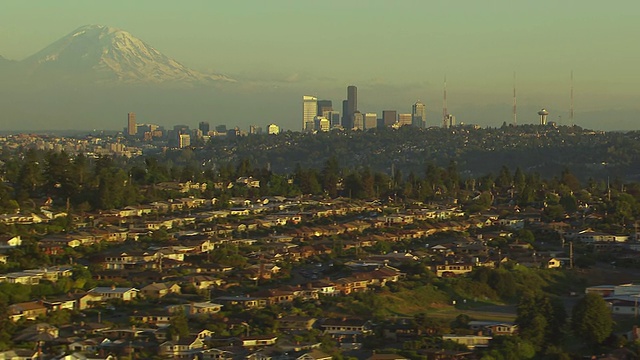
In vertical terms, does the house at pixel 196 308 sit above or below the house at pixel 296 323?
above

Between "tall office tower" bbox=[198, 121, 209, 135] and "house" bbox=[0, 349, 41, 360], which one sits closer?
"house" bbox=[0, 349, 41, 360]

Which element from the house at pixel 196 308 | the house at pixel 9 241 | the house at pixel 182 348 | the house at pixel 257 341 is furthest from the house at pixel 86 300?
the house at pixel 9 241

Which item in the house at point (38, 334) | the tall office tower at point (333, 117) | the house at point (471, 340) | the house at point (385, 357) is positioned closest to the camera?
the house at point (385, 357)

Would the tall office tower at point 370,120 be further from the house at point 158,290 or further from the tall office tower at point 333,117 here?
the house at point 158,290

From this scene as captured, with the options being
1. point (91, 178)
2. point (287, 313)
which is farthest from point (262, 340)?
point (91, 178)

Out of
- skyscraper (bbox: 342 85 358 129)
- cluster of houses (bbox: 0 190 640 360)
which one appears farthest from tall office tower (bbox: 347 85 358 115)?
cluster of houses (bbox: 0 190 640 360)

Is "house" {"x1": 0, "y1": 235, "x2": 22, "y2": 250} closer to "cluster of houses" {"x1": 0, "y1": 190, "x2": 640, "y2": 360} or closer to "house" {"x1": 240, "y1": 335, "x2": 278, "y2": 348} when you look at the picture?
"cluster of houses" {"x1": 0, "y1": 190, "x2": 640, "y2": 360}

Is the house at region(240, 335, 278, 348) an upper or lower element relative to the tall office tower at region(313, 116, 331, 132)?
lower
